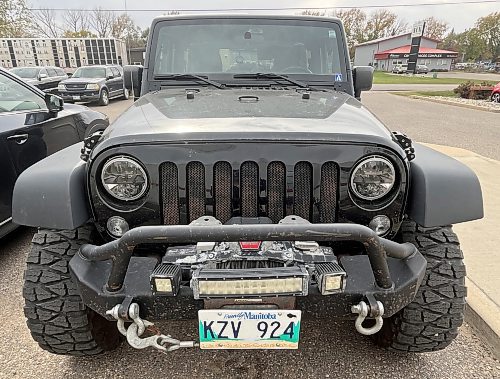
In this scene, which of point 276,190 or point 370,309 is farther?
point 276,190

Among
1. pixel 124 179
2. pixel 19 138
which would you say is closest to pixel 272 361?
pixel 124 179

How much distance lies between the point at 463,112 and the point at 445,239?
12.6 meters

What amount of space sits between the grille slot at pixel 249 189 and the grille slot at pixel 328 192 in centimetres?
29

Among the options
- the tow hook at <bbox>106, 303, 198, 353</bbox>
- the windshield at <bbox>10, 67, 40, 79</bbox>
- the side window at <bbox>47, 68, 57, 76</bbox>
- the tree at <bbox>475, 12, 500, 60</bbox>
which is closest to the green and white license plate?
the tow hook at <bbox>106, 303, 198, 353</bbox>

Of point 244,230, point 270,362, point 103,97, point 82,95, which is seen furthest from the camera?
point 103,97

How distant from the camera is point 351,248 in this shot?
1899 mm

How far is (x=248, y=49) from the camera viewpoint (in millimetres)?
3074

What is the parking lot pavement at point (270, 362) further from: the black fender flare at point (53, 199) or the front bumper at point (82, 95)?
the front bumper at point (82, 95)

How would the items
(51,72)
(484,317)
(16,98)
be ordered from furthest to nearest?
1. (51,72)
2. (16,98)
3. (484,317)

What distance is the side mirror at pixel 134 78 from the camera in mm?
3230

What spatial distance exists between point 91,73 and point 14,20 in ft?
94.8

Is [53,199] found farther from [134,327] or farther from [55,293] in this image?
[134,327]

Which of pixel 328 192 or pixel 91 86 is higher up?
pixel 328 192

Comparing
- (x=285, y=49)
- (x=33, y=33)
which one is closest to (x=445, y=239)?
(x=285, y=49)
